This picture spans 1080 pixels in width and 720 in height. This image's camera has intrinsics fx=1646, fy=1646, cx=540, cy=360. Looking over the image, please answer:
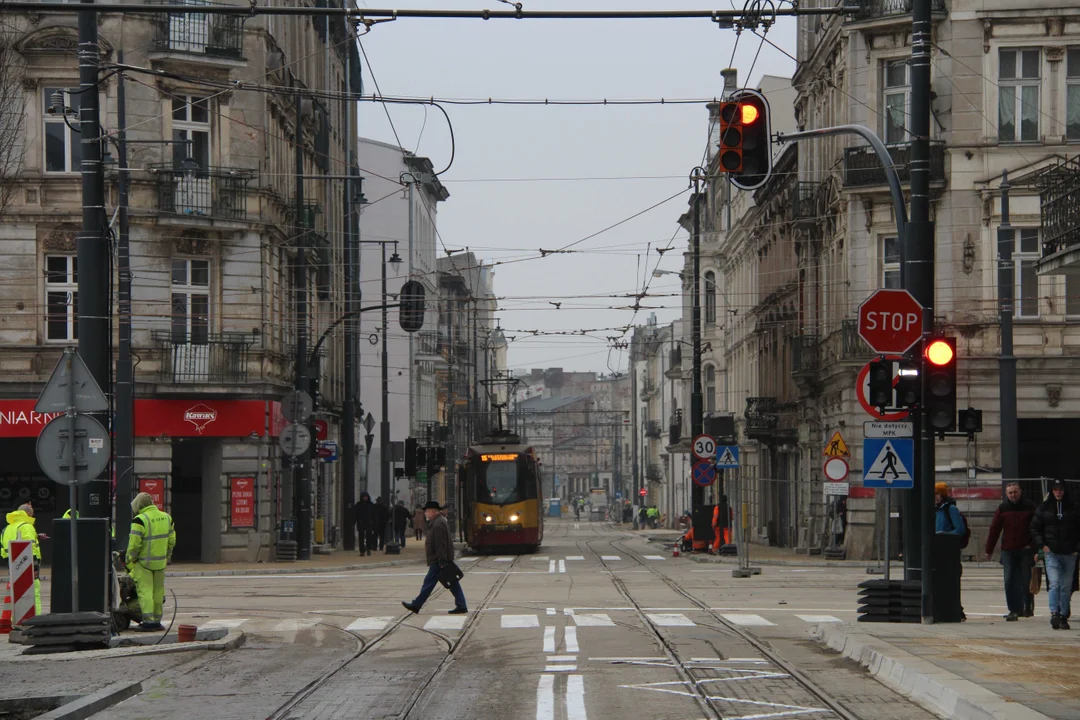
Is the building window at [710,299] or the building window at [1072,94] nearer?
the building window at [1072,94]

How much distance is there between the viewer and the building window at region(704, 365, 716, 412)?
3093 inches

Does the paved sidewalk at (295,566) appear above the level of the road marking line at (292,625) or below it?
below

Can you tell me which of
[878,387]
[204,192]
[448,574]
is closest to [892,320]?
[878,387]

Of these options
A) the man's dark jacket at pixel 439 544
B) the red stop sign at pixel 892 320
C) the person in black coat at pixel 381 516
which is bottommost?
the person in black coat at pixel 381 516

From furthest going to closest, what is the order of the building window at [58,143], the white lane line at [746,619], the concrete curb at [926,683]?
the building window at [58,143]
the white lane line at [746,619]
the concrete curb at [926,683]

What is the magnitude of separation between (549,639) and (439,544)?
4.38 metres

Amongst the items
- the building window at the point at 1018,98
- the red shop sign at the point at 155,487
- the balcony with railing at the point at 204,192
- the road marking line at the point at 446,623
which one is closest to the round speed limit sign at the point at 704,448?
the building window at the point at 1018,98

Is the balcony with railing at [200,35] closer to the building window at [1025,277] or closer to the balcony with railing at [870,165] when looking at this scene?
the balcony with railing at [870,165]

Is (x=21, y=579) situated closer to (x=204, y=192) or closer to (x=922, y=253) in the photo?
(x=922, y=253)

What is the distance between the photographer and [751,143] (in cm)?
1823

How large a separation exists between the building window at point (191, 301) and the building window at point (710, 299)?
39703mm

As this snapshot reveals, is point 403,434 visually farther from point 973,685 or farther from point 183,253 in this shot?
point 973,685

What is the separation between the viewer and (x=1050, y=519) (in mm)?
18703

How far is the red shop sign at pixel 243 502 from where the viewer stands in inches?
1550
